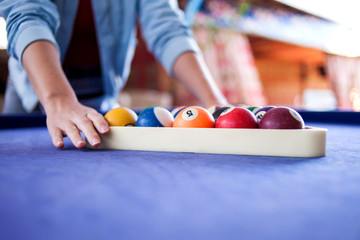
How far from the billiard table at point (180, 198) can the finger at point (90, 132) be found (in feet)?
0.47

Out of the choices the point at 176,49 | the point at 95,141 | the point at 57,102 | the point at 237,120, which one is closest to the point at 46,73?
the point at 57,102

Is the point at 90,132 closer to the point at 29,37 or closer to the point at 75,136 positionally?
the point at 75,136

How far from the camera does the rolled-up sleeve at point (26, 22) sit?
1319 mm

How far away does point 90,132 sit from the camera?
3.13ft

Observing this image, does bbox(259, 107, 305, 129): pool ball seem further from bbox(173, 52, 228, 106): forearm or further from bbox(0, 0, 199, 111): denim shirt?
bbox(0, 0, 199, 111): denim shirt

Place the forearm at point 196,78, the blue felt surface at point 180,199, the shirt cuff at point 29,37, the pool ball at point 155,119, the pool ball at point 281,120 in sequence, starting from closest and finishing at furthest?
1. the blue felt surface at point 180,199
2. the pool ball at point 281,120
3. the pool ball at point 155,119
4. the shirt cuff at point 29,37
5. the forearm at point 196,78

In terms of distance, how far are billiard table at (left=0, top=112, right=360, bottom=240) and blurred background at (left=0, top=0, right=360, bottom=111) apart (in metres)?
3.49

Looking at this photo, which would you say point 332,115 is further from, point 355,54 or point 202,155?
point 355,54

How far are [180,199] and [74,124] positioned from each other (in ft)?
2.09

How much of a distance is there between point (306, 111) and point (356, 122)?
0.34 metres

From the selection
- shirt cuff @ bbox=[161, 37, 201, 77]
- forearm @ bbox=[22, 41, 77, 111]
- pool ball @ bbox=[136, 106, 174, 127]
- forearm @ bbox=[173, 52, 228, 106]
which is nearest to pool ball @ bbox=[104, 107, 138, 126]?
pool ball @ bbox=[136, 106, 174, 127]

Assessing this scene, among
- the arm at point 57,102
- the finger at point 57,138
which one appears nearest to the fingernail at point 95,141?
the arm at point 57,102

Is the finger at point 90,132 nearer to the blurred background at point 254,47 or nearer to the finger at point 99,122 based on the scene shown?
the finger at point 99,122

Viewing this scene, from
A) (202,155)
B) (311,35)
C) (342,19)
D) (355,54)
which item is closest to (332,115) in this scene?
(202,155)
